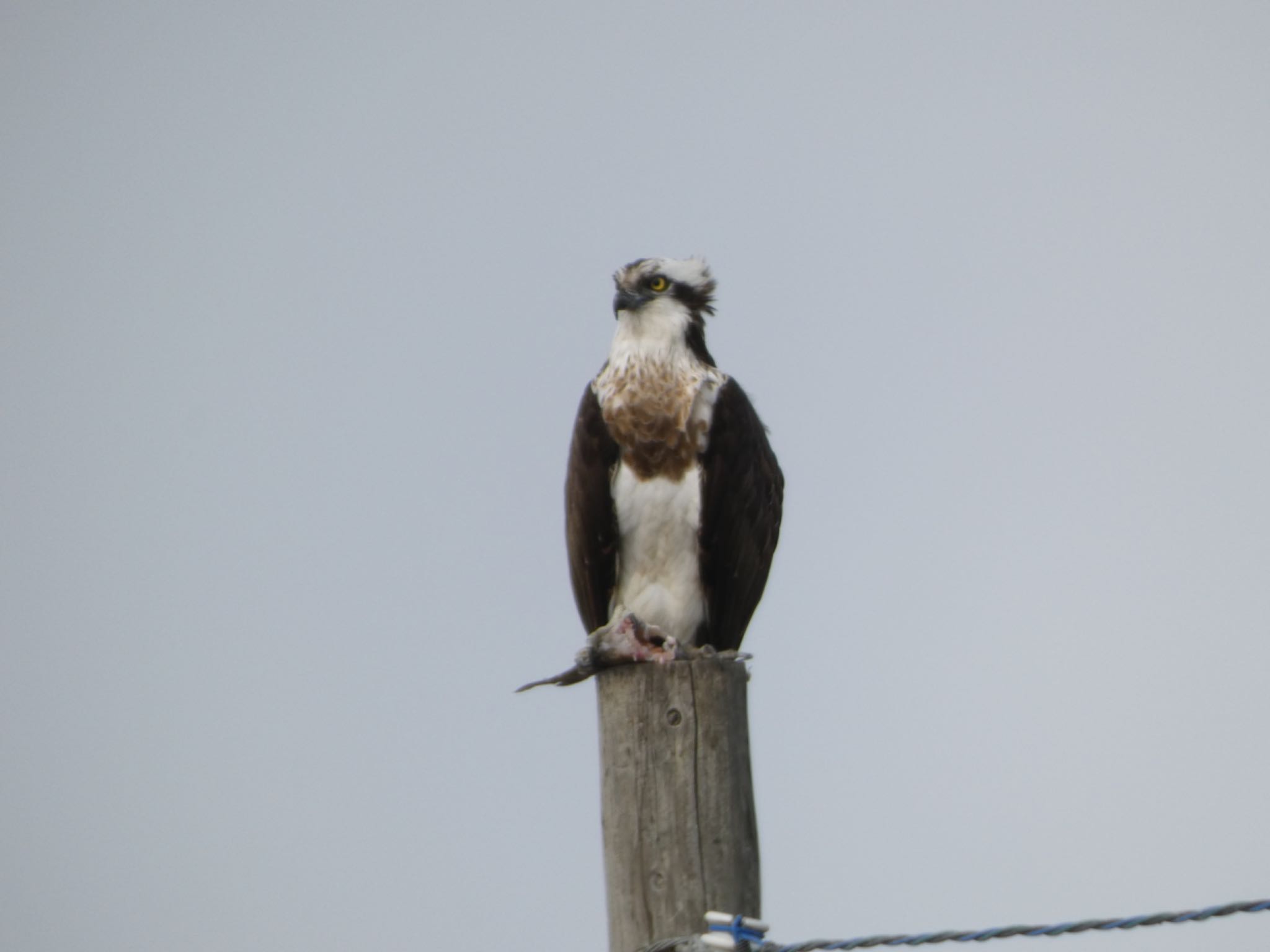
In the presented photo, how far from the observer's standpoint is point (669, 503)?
252 inches

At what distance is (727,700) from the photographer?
4074 mm

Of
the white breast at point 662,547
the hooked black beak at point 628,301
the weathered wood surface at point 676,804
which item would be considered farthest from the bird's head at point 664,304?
the weathered wood surface at point 676,804

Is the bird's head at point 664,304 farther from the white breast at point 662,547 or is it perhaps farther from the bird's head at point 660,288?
the white breast at point 662,547

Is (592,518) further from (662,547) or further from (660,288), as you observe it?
(660,288)

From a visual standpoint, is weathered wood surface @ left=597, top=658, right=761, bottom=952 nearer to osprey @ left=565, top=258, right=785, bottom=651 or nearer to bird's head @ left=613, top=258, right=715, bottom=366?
osprey @ left=565, top=258, right=785, bottom=651

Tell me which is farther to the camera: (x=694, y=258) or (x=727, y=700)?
(x=694, y=258)

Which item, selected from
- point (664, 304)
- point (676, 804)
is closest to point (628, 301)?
point (664, 304)

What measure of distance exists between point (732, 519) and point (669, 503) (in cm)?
25

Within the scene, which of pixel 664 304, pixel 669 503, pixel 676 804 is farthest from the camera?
pixel 664 304

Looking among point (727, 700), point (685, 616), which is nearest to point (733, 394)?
point (685, 616)

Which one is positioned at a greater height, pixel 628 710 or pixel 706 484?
pixel 706 484

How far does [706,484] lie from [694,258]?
45.4 inches

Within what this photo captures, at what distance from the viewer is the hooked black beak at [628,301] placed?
6793mm

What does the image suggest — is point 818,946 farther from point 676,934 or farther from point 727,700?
point 727,700
